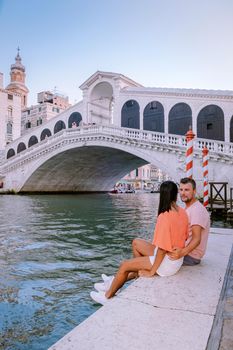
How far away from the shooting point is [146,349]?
5.10ft

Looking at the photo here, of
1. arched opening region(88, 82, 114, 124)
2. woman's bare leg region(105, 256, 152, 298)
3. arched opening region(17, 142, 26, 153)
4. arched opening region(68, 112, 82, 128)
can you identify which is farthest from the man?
arched opening region(17, 142, 26, 153)

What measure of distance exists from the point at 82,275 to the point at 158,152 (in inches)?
507

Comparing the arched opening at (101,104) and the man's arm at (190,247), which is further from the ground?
the arched opening at (101,104)

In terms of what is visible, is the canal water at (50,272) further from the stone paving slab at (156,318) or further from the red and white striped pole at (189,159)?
the red and white striped pole at (189,159)

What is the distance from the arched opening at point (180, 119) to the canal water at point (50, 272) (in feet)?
37.4

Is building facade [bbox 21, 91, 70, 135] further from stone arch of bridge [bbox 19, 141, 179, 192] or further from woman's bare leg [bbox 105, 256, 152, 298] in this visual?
woman's bare leg [bbox 105, 256, 152, 298]

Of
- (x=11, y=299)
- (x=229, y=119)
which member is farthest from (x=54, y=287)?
(x=229, y=119)

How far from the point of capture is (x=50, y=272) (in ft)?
14.0

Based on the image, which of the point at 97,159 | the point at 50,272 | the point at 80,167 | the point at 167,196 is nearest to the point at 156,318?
the point at 167,196

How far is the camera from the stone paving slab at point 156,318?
162 centimetres

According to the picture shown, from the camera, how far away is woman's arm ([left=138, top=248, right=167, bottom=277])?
2624 millimetres

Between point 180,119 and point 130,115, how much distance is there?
381cm

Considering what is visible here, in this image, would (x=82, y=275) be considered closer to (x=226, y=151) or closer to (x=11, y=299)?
(x=11, y=299)

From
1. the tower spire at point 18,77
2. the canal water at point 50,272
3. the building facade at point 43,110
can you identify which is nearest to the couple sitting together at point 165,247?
the canal water at point 50,272
